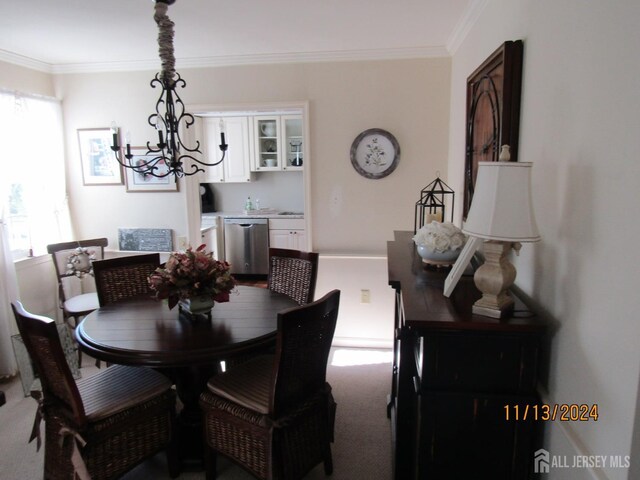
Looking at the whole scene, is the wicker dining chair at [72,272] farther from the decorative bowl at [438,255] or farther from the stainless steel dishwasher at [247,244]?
the decorative bowl at [438,255]

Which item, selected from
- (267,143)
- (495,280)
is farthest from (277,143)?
(495,280)

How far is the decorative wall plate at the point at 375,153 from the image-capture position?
341cm

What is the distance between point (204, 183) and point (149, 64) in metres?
2.57

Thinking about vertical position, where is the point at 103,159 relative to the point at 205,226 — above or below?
above

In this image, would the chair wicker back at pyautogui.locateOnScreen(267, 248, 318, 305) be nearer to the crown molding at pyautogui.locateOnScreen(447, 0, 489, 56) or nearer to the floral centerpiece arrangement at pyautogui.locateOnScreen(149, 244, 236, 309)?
the floral centerpiece arrangement at pyautogui.locateOnScreen(149, 244, 236, 309)

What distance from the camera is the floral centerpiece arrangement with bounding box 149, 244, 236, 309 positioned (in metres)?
2.01

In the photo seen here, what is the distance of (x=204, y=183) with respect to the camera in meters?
6.02

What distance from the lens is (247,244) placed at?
5574 millimetres

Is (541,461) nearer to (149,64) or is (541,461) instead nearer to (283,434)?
(283,434)

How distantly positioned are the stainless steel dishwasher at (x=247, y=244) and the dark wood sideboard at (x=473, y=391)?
4334 mm

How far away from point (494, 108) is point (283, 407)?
5.33 ft

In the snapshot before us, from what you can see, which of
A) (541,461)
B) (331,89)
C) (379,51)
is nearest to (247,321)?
(541,461)

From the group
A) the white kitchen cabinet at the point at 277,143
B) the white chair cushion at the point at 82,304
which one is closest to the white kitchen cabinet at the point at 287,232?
the white kitchen cabinet at the point at 277,143
